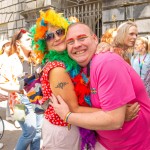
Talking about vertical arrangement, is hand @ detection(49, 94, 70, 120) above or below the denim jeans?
above

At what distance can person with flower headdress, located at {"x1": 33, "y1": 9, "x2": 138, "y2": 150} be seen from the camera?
179cm

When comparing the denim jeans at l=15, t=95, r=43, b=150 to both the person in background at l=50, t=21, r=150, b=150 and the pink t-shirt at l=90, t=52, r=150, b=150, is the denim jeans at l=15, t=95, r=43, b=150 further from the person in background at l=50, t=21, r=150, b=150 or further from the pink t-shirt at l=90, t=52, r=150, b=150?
the pink t-shirt at l=90, t=52, r=150, b=150

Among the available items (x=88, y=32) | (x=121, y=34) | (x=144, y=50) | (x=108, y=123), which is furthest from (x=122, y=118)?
(x=144, y=50)

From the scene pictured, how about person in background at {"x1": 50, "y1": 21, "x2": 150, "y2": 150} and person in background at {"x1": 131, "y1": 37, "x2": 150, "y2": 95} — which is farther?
person in background at {"x1": 131, "y1": 37, "x2": 150, "y2": 95}

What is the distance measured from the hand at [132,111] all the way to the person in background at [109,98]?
0.03m

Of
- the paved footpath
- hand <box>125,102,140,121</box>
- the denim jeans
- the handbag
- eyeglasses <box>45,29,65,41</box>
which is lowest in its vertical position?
the paved footpath

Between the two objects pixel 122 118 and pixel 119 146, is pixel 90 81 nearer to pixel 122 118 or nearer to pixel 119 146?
pixel 122 118

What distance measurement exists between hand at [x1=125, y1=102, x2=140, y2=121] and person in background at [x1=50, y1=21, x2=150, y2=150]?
3cm

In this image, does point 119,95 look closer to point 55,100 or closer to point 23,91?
point 55,100

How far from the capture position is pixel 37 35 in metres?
2.19

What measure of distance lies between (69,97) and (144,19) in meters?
7.08

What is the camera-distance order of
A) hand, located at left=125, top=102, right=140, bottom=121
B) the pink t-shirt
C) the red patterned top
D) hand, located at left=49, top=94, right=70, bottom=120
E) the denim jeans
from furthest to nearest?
the denim jeans
the red patterned top
hand, located at left=49, top=94, right=70, bottom=120
hand, located at left=125, top=102, right=140, bottom=121
the pink t-shirt

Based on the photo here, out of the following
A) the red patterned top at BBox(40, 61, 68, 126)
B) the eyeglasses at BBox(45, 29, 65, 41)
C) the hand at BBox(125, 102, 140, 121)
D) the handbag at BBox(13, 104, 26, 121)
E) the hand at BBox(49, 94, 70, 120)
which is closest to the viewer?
the hand at BBox(125, 102, 140, 121)

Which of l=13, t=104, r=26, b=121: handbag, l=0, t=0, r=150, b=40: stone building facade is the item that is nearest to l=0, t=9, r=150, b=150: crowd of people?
l=13, t=104, r=26, b=121: handbag
